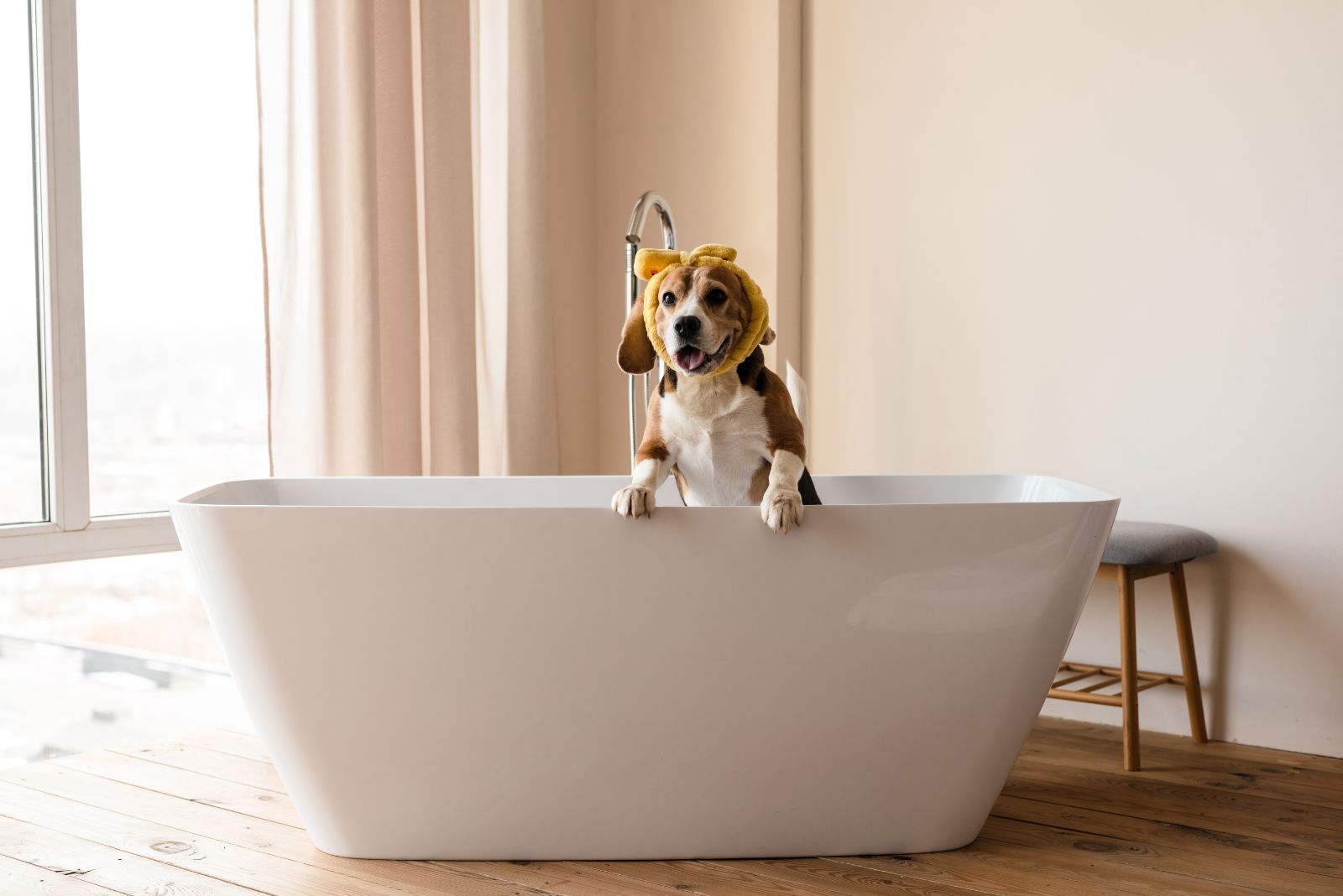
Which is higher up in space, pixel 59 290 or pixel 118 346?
pixel 59 290

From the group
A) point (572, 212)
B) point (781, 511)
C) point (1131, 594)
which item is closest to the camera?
point (781, 511)

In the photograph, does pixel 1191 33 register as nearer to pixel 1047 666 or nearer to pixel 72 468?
pixel 1047 666

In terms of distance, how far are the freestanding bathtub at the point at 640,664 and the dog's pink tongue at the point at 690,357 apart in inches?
8.3

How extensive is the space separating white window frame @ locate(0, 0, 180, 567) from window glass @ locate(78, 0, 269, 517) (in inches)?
2.7

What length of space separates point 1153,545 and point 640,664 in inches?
45.7

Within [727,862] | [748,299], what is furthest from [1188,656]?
[748,299]

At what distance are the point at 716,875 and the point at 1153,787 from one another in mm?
940

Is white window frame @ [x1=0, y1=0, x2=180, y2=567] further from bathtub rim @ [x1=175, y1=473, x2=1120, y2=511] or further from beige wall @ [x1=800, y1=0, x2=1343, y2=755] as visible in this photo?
beige wall @ [x1=800, y1=0, x2=1343, y2=755]

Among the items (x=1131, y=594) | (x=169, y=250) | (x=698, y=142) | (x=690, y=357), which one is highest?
(x=698, y=142)

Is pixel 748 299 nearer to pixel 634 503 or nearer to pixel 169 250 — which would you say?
pixel 634 503

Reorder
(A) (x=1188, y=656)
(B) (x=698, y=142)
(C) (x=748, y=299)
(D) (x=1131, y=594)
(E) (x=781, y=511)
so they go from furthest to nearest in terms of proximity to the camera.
Result: (B) (x=698, y=142) → (A) (x=1188, y=656) → (D) (x=1131, y=594) → (C) (x=748, y=299) → (E) (x=781, y=511)

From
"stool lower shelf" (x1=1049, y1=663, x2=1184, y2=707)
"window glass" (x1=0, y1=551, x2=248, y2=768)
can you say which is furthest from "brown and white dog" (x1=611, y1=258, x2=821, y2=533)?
"window glass" (x1=0, y1=551, x2=248, y2=768)

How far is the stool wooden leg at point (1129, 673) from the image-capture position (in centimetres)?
226

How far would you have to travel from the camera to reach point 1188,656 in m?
2.40
